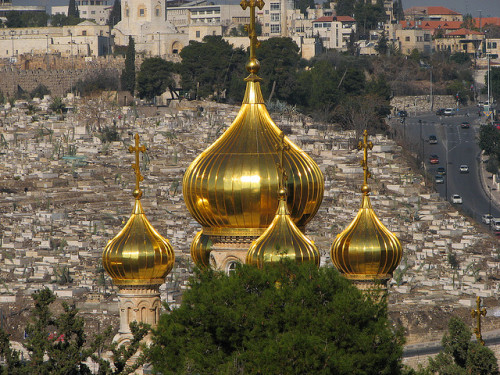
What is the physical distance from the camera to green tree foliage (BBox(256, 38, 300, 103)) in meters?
110

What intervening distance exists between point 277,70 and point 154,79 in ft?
23.7

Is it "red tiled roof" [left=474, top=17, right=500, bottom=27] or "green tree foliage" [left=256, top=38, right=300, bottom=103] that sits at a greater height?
"green tree foliage" [left=256, top=38, right=300, bottom=103]

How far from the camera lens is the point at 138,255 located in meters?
33.4

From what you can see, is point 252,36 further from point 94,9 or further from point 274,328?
point 94,9

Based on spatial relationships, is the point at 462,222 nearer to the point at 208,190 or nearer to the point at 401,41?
the point at 208,190

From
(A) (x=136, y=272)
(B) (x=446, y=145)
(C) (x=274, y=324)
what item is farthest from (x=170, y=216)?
(C) (x=274, y=324)

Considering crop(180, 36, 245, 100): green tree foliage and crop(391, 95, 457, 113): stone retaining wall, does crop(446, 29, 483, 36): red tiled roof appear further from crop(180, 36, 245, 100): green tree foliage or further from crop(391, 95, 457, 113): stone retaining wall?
crop(180, 36, 245, 100): green tree foliage

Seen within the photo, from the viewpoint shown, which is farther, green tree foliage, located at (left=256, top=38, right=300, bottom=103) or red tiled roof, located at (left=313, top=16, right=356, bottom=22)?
red tiled roof, located at (left=313, top=16, right=356, bottom=22)

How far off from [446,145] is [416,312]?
47.3 meters

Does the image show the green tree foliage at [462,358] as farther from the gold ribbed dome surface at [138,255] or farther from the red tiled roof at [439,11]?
the red tiled roof at [439,11]

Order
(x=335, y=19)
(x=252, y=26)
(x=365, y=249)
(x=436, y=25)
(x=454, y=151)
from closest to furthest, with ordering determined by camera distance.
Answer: (x=252, y=26), (x=365, y=249), (x=454, y=151), (x=335, y=19), (x=436, y=25)

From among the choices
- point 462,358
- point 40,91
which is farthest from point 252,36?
point 40,91

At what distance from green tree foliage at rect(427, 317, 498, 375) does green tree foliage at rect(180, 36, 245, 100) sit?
73950 mm

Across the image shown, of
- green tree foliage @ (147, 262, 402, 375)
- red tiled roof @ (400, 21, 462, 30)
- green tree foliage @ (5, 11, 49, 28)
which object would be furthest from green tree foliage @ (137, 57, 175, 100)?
green tree foliage @ (147, 262, 402, 375)
